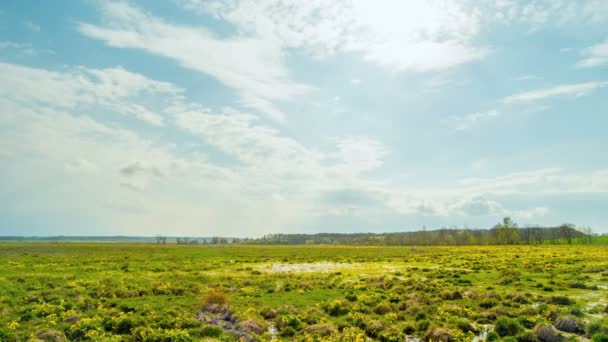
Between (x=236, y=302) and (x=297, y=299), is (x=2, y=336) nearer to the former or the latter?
(x=236, y=302)

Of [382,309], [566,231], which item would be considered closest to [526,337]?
[382,309]

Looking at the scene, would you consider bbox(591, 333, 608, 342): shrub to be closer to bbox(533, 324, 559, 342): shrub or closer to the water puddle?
bbox(533, 324, 559, 342): shrub

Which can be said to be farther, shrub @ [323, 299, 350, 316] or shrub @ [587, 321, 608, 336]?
shrub @ [323, 299, 350, 316]

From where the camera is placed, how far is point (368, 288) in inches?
1203

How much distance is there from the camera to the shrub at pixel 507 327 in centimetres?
1680

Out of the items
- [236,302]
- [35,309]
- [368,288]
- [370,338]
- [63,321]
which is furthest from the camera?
[368,288]

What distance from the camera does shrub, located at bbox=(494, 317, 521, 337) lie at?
55.1ft

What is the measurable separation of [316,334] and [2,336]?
14723 mm

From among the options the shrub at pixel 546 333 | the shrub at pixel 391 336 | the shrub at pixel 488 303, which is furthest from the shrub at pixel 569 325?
the shrub at pixel 391 336

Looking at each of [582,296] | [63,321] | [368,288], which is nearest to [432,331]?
[368,288]

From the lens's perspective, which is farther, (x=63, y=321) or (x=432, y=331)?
(x=63, y=321)

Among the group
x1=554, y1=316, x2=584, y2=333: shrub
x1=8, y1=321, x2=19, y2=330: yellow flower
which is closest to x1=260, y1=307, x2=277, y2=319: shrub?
x1=8, y1=321, x2=19, y2=330: yellow flower

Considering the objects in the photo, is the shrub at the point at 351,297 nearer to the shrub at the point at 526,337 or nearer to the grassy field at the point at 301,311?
the grassy field at the point at 301,311

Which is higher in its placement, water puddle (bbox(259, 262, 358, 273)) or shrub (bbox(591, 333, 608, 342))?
shrub (bbox(591, 333, 608, 342))
